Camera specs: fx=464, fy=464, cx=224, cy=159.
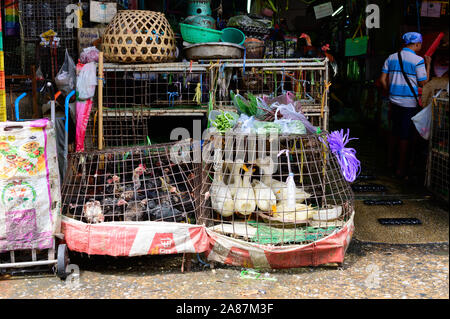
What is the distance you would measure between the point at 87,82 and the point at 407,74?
456cm

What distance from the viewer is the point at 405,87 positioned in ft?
22.6

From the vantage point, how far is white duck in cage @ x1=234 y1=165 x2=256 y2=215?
14.4ft

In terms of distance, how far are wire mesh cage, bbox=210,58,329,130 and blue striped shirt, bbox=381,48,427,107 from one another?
1.31 metres

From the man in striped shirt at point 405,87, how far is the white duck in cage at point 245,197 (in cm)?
350

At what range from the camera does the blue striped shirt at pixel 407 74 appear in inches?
265

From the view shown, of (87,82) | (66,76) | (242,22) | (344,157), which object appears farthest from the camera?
(242,22)

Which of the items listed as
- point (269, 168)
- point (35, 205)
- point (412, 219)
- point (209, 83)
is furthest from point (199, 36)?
point (412, 219)

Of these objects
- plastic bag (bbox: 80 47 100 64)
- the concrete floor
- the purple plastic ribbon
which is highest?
plastic bag (bbox: 80 47 100 64)

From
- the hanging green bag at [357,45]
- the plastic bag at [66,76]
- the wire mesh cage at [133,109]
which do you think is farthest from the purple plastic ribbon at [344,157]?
the hanging green bag at [357,45]

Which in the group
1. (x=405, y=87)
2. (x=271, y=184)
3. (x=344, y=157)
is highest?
(x=405, y=87)

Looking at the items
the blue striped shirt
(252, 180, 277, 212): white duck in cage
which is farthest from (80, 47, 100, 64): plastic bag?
the blue striped shirt

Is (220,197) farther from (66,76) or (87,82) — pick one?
(66,76)

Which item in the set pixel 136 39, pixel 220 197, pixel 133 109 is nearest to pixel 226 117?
pixel 220 197

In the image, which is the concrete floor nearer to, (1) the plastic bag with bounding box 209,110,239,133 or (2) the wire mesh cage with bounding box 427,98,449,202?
(1) the plastic bag with bounding box 209,110,239,133
